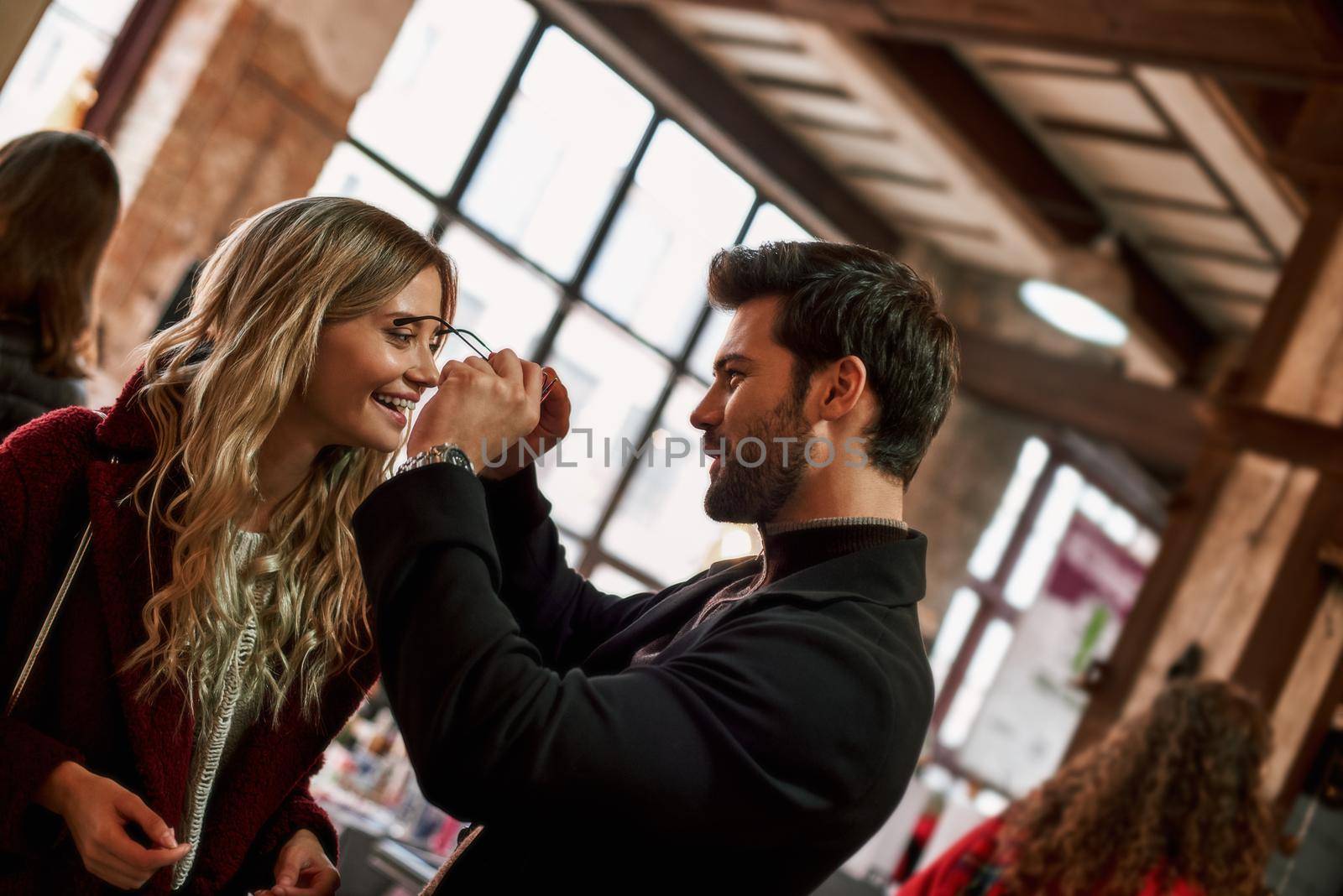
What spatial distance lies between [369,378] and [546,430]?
23 centimetres

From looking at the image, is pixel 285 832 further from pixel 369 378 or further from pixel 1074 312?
pixel 1074 312

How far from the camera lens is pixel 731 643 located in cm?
122

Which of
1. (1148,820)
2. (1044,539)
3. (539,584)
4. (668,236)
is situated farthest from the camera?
(1044,539)

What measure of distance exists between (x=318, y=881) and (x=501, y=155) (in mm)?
5332

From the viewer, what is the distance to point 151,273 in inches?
197

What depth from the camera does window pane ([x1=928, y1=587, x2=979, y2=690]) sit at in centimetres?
934

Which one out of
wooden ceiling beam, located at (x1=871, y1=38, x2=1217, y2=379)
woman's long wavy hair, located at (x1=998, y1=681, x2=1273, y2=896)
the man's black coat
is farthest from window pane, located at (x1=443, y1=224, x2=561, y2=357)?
the man's black coat

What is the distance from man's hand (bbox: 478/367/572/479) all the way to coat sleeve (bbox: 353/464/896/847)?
15.7 inches

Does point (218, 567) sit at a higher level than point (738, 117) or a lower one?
lower

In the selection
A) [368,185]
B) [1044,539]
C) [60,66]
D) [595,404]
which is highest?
[1044,539]

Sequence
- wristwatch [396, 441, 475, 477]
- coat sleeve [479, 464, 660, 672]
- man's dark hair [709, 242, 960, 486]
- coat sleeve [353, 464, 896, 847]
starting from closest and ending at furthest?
coat sleeve [353, 464, 896, 847] < wristwatch [396, 441, 475, 477] < man's dark hair [709, 242, 960, 486] < coat sleeve [479, 464, 660, 672]

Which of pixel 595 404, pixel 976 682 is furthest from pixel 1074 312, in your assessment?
pixel 976 682

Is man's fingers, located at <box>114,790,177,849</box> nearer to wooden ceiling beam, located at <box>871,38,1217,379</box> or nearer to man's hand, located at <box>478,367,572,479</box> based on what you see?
man's hand, located at <box>478,367,572,479</box>

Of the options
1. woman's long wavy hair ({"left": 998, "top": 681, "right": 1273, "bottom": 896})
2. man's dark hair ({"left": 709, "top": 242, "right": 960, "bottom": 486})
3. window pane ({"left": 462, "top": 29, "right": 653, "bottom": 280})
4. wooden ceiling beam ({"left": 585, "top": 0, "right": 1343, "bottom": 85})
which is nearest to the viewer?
man's dark hair ({"left": 709, "top": 242, "right": 960, "bottom": 486})
